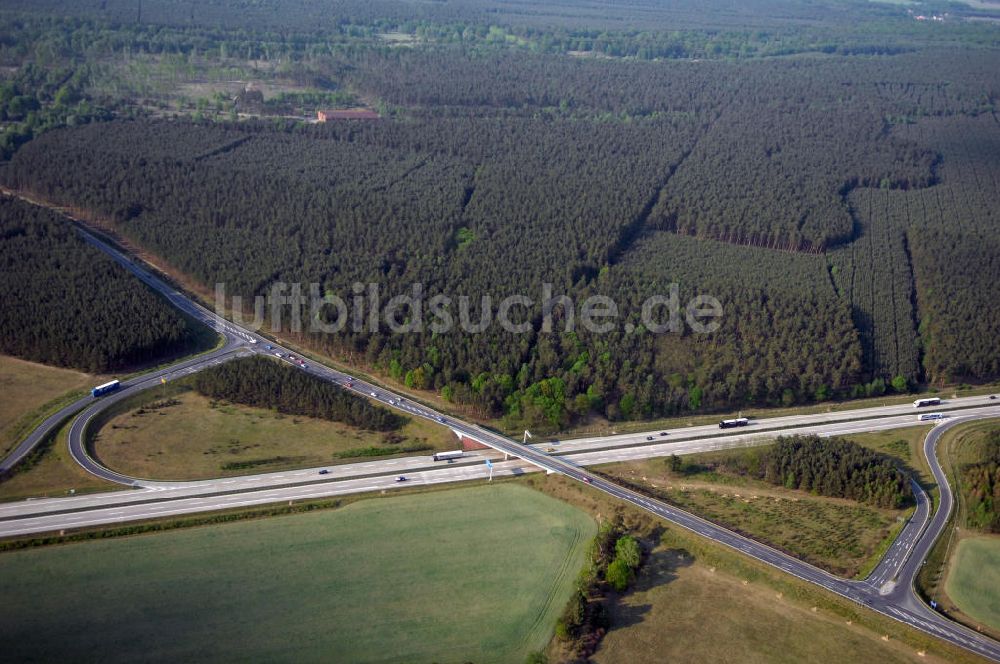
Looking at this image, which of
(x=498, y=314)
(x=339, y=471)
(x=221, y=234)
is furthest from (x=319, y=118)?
(x=339, y=471)

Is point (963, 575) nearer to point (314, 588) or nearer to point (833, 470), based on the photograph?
point (833, 470)

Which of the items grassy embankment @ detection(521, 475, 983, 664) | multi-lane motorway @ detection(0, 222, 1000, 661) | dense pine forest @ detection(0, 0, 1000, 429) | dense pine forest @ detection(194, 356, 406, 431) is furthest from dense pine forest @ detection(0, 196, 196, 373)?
grassy embankment @ detection(521, 475, 983, 664)

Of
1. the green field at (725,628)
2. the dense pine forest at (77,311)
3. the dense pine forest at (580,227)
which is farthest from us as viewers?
the dense pine forest at (580,227)

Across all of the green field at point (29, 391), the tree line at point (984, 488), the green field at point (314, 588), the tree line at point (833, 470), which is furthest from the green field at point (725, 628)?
the green field at point (29, 391)

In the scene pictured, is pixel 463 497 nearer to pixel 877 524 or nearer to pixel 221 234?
pixel 877 524

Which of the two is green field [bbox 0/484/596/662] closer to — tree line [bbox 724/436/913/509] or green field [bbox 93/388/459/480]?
green field [bbox 93/388/459/480]

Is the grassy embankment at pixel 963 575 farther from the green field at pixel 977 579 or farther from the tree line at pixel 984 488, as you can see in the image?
the tree line at pixel 984 488
